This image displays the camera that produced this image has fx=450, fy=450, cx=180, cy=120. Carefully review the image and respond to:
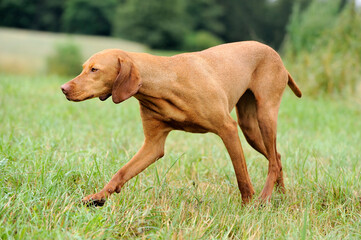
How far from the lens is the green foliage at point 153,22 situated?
43.5m

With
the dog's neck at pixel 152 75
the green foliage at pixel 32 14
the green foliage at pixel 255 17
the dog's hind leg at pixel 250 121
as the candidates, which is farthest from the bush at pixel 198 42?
the dog's neck at pixel 152 75

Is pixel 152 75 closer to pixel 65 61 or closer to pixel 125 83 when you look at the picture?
pixel 125 83

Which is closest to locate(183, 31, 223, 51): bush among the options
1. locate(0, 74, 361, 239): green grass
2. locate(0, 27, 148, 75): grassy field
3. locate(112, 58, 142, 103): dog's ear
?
locate(0, 27, 148, 75): grassy field

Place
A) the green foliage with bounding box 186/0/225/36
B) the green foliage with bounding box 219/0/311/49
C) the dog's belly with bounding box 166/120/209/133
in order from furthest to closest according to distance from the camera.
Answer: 1. the green foliage with bounding box 186/0/225/36
2. the green foliage with bounding box 219/0/311/49
3. the dog's belly with bounding box 166/120/209/133

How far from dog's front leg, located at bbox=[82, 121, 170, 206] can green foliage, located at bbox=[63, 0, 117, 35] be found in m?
43.3

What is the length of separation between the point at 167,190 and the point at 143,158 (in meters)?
0.34

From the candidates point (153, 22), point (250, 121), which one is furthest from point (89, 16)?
point (250, 121)

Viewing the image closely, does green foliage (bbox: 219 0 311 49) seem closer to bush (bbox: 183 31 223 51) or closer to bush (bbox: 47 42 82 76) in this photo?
bush (bbox: 183 31 223 51)

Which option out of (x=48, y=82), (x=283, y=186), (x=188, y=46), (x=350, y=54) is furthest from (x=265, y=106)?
(x=188, y=46)

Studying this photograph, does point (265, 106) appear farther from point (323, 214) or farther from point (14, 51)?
point (14, 51)

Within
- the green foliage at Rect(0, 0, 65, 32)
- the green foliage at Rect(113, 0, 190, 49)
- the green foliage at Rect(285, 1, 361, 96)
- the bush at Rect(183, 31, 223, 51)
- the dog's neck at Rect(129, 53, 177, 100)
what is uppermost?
the dog's neck at Rect(129, 53, 177, 100)

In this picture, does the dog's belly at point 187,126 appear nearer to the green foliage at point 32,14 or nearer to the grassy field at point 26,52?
the grassy field at point 26,52

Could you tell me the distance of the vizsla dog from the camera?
3.13 metres

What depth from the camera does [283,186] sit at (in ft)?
13.6
